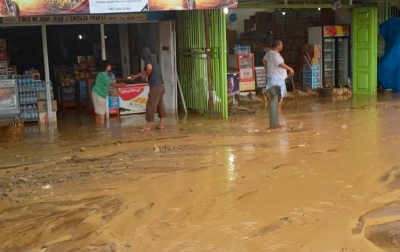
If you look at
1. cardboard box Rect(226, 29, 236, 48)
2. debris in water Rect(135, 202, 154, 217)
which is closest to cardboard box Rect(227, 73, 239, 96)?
cardboard box Rect(226, 29, 236, 48)

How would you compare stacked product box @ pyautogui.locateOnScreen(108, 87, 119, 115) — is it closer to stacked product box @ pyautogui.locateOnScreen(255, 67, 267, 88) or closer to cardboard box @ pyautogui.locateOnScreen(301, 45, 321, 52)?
stacked product box @ pyautogui.locateOnScreen(255, 67, 267, 88)

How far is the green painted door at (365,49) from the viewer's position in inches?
667

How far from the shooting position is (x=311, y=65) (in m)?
17.8

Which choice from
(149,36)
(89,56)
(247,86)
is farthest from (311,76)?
(89,56)

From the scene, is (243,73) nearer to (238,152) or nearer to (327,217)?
(238,152)

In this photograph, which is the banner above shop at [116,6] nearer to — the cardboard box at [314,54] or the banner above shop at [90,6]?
the banner above shop at [90,6]

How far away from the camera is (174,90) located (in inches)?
566

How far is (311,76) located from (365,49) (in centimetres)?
174

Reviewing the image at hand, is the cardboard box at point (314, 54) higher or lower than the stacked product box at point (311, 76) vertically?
higher

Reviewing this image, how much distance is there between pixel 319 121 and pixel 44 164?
587 cm

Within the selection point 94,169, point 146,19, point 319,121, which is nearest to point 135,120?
point 146,19

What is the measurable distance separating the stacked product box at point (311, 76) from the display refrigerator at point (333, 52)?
258 millimetres

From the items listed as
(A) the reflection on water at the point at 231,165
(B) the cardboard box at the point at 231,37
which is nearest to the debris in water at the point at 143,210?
(A) the reflection on water at the point at 231,165

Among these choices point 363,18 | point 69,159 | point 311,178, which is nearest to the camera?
point 311,178
